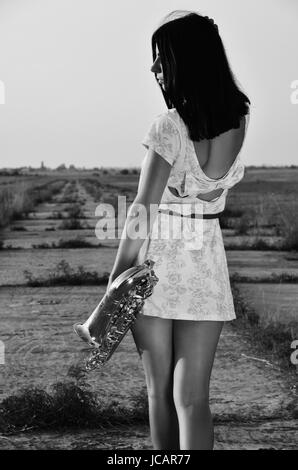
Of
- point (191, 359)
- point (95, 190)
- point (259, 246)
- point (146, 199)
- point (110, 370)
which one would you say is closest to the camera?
point (146, 199)

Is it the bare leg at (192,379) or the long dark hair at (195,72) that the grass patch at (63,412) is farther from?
the long dark hair at (195,72)

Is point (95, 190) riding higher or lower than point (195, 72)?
lower

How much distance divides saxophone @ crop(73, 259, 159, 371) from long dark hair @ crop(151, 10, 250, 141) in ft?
1.50

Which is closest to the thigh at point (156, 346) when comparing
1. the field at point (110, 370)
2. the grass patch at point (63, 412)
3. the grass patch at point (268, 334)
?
the field at point (110, 370)

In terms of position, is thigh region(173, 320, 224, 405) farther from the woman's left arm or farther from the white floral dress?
the woman's left arm

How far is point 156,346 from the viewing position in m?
2.55

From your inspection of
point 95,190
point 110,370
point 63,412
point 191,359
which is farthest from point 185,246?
point 95,190

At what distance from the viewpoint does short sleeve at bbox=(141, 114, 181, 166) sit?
8.07 feet

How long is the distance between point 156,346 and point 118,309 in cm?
19

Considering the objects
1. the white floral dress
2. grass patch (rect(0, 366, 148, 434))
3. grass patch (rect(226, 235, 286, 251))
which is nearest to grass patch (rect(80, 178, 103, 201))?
grass patch (rect(226, 235, 286, 251))

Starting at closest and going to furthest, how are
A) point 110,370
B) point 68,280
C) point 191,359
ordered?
1. point 191,359
2. point 110,370
3. point 68,280

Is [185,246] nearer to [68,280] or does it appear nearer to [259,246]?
[68,280]
